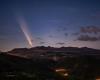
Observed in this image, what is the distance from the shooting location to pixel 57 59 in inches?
4141

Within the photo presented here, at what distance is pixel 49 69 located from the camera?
76562mm

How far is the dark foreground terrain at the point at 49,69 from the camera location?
55.0 m

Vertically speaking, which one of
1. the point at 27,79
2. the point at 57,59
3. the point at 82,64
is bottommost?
the point at 27,79

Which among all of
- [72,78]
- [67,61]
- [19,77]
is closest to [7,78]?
[19,77]

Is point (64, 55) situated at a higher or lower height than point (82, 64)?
higher

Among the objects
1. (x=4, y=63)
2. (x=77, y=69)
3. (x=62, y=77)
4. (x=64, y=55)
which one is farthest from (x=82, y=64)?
(x=64, y=55)

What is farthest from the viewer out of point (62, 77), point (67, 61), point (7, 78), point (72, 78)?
point (67, 61)

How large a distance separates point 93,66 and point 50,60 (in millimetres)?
32881

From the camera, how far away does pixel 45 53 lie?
106m

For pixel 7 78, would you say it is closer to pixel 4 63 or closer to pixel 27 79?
pixel 27 79

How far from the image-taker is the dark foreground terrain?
5501 centimetres

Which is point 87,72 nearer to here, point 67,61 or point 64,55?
point 67,61

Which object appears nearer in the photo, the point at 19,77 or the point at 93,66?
the point at 19,77

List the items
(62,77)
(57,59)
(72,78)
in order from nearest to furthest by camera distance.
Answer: (72,78)
(62,77)
(57,59)
